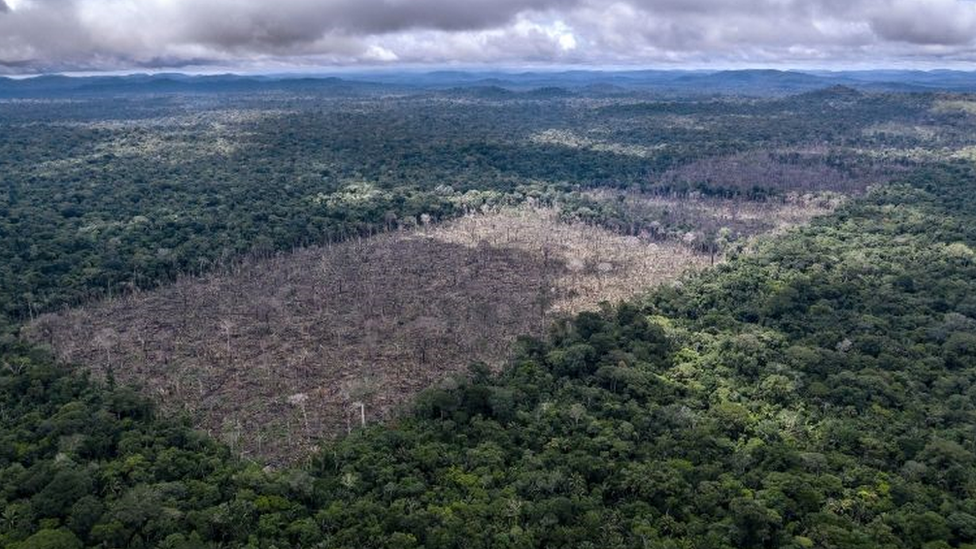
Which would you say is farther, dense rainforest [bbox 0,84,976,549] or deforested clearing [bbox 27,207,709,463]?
deforested clearing [bbox 27,207,709,463]

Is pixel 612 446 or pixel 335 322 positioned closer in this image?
pixel 612 446

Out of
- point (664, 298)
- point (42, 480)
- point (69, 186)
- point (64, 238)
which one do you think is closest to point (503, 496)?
point (42, 480)

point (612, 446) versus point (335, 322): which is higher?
point (612, 446)

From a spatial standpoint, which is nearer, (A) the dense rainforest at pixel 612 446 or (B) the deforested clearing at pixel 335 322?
(A) the dense rainforest at pixel 612 446
